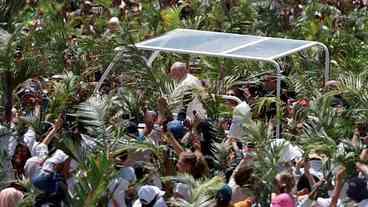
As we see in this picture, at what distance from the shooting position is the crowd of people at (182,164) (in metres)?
8.61

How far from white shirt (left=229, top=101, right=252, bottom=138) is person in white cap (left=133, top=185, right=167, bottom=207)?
1.86 m

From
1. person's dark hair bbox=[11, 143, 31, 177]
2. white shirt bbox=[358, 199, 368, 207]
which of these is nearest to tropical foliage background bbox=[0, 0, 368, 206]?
person's dark hair bbox=[11, 143, 31, 177]

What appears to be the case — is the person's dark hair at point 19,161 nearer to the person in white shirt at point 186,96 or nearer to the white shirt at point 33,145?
the white shirt at point 33,145

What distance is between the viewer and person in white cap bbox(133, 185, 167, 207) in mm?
8578

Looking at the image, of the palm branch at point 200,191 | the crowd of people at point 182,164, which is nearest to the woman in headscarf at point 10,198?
the crowd of people at point 182,164

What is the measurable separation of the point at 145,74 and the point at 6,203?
392 centimetres

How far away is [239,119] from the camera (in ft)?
34.9

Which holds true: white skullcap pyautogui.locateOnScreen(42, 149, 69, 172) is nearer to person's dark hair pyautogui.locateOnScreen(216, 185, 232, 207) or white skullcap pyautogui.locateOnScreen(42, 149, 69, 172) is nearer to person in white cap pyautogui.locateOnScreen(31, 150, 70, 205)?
person in white cap pyautogui.locateOnScreen(31, 150, 70, 205)

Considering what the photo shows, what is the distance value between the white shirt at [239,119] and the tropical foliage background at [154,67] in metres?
0.25

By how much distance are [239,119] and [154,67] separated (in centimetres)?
281

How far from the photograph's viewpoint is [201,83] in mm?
12555

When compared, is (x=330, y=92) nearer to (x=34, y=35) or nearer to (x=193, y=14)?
(x=34, y=35)

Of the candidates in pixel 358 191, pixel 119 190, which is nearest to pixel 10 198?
pixel 119 190

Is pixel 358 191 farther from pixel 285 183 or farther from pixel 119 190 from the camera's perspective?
pixel 119 190
